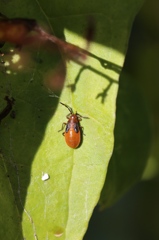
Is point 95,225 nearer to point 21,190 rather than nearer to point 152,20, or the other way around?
point 152,20

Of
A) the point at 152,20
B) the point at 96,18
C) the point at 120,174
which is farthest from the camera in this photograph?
the point at 152,20

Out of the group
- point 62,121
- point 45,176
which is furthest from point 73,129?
point 45,176

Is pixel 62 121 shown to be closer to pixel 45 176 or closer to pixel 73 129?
pixel 73 129

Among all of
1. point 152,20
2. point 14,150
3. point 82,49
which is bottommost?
point 14,150

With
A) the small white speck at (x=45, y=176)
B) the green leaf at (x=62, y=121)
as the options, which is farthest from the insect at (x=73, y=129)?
the small white speck at (x=45, y=176)

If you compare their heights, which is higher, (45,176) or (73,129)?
(73,129)

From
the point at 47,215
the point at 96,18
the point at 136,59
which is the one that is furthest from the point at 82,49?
the point at 136,59
